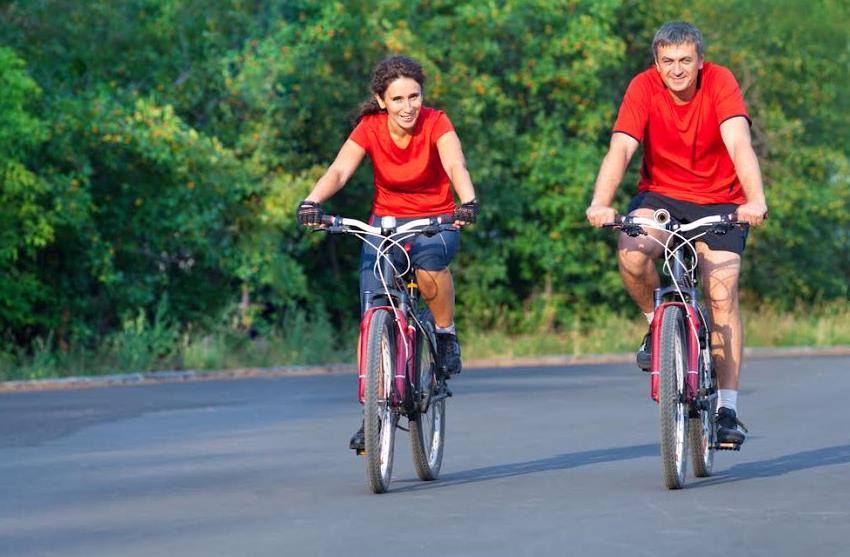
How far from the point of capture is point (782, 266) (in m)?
33.5

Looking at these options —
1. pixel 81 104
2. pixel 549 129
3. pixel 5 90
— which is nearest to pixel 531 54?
pixel 549 129

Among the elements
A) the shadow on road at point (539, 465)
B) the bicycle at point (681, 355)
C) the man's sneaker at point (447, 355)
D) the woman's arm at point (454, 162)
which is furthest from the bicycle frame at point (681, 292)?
the shadow on road at point (539, 465)

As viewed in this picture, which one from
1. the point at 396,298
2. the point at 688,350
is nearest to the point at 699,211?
the point at 688,350

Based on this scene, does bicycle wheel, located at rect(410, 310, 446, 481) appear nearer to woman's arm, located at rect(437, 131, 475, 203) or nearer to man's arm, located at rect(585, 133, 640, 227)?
woman's arm, located at rect(437, 131, 475, 203)

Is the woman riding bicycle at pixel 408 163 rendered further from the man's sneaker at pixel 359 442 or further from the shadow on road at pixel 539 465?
the shadow on road at pixel 539 465

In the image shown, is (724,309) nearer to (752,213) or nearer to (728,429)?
(728,429)

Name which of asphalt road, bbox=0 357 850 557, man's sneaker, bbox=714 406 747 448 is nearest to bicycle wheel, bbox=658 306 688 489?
asphalt road, bbox=0 357 850 557

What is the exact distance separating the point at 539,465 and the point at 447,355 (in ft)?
3.54

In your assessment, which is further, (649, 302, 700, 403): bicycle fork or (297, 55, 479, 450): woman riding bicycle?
(297, 55, 479, 450): woman riding bicycle

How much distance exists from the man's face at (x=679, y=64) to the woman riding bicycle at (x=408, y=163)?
3.41ft

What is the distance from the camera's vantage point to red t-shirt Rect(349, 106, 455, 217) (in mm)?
9750

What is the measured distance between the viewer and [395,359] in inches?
369

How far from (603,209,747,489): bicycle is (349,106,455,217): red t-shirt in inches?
41.6

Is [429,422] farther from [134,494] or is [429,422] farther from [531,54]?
[531,54]
